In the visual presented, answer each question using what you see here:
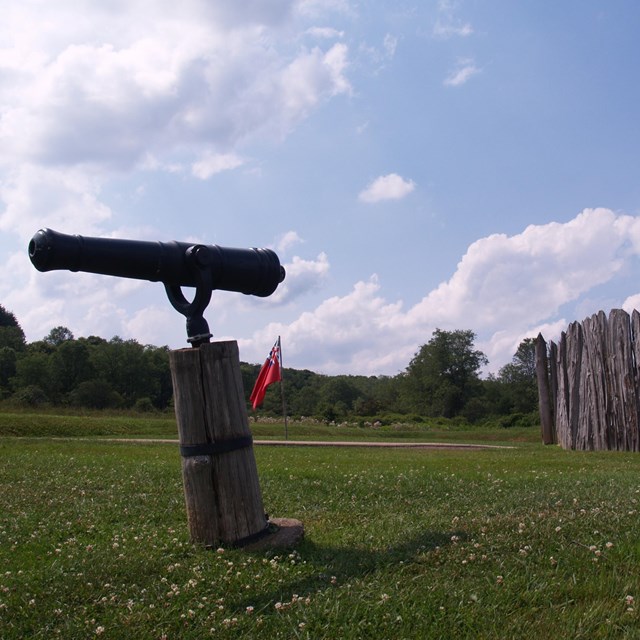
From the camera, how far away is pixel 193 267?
5.32 metres

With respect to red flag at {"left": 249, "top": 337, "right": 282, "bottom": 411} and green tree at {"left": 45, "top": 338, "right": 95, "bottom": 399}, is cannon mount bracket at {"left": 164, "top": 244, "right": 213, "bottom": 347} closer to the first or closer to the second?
red flag at {"left": 249, "top": 337, "right": 282, "bottom": 411}

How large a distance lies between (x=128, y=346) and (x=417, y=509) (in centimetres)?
6072

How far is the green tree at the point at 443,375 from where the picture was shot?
6138cm

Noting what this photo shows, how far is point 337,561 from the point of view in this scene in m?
4.84

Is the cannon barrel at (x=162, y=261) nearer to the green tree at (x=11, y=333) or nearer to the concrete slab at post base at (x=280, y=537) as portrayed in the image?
the concrete slab at post base at (x=280, y=537)

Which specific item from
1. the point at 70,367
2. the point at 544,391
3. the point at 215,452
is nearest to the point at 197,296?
the point at 215,452

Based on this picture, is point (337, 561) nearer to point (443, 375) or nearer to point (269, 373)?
point (269, 373)

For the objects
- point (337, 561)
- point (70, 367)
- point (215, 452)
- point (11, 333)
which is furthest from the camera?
point (11, 333)

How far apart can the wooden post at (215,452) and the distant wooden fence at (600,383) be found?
35.7 ft

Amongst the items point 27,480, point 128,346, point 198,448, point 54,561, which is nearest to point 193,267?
point 198,448

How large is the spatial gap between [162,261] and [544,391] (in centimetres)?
1509

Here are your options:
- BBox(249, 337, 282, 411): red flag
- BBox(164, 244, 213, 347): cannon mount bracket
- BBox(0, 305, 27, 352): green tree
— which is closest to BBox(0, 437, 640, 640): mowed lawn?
BBox(164, 244, 213, 347): cannon mount bracket

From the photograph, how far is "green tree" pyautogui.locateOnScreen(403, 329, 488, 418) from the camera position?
61375 mm

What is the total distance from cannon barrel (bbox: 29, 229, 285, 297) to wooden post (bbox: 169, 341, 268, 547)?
0.53m
